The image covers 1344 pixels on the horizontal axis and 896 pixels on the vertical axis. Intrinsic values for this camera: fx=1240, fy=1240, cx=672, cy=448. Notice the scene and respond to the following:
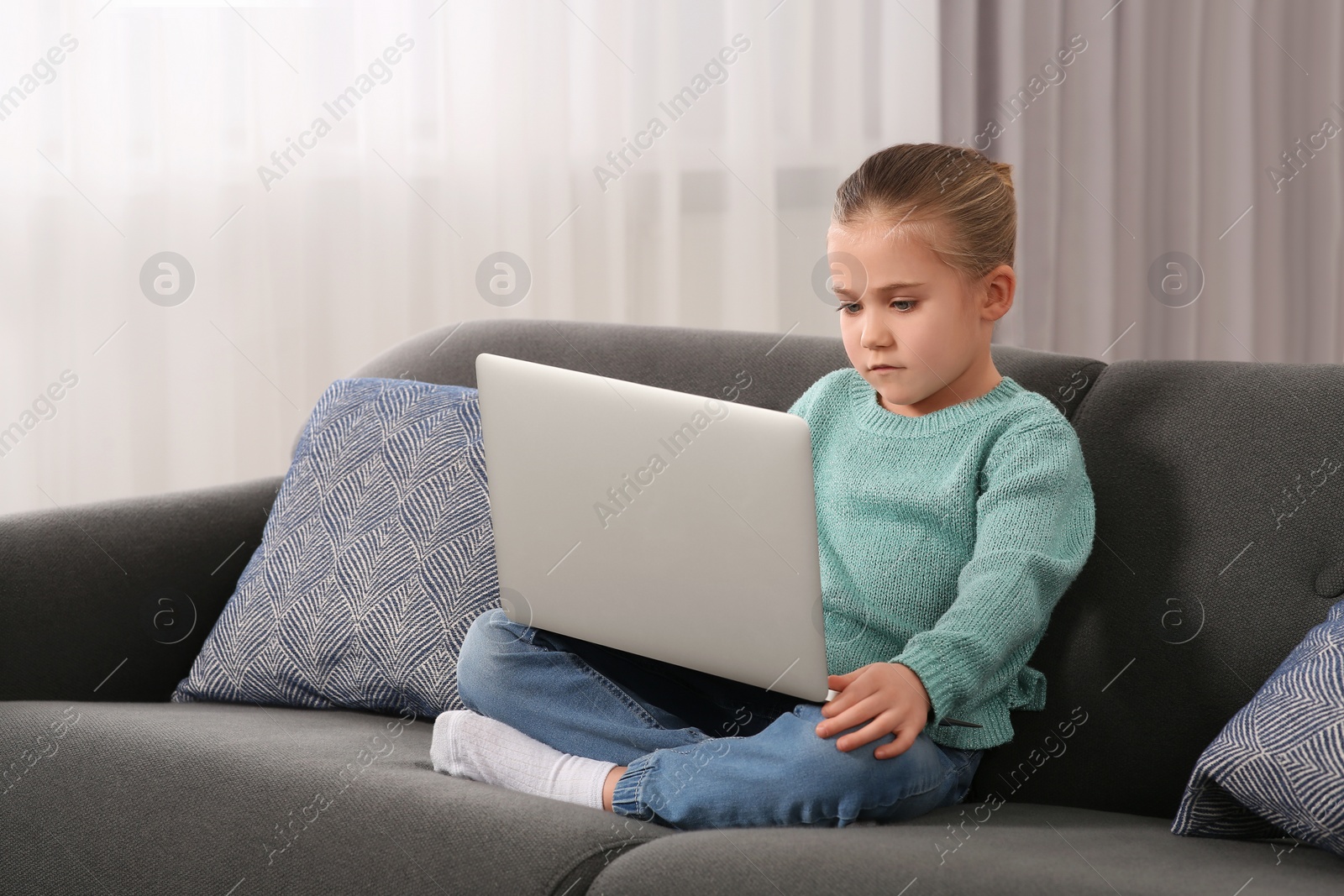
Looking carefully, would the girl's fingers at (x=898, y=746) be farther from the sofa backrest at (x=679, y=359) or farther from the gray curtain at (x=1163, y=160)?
the gray curtain at (x=1163, y=160)

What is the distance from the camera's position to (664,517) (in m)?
0.98

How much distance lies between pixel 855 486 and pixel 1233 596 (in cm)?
38

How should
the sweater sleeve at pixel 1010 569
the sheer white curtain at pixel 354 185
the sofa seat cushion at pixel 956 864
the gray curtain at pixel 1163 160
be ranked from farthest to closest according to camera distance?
the gray curtain at pixel 1163 160 → the sheer white curtain at pixel 354 185 → the sweater sleeve at pixel 1010 569 → the sofa seat cushion at pixel 956 864

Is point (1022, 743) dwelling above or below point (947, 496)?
below

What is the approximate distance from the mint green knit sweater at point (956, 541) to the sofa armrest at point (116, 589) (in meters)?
0.78

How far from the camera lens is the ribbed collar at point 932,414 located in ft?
4.14

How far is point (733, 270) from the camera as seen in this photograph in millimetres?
2619

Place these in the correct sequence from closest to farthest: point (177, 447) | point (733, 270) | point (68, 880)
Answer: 1. point (68, 880)
2. point (177, 447)
3. point (733, 270)

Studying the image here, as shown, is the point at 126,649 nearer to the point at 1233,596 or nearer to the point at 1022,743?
the point at 1022,743

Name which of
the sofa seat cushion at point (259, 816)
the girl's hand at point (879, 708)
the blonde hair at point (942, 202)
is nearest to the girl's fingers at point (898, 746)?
the girl's hand at point (879, 708)

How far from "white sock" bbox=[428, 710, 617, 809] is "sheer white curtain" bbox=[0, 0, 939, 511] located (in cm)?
144

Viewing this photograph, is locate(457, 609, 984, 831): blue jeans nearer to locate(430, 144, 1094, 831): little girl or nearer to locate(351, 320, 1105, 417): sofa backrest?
locate(430, 144, 1094, 831): little girl

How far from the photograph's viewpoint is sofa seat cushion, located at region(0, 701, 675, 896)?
0.96 meters

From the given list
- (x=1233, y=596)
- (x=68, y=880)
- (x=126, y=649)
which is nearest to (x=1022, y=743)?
(x=1233, y=596)
